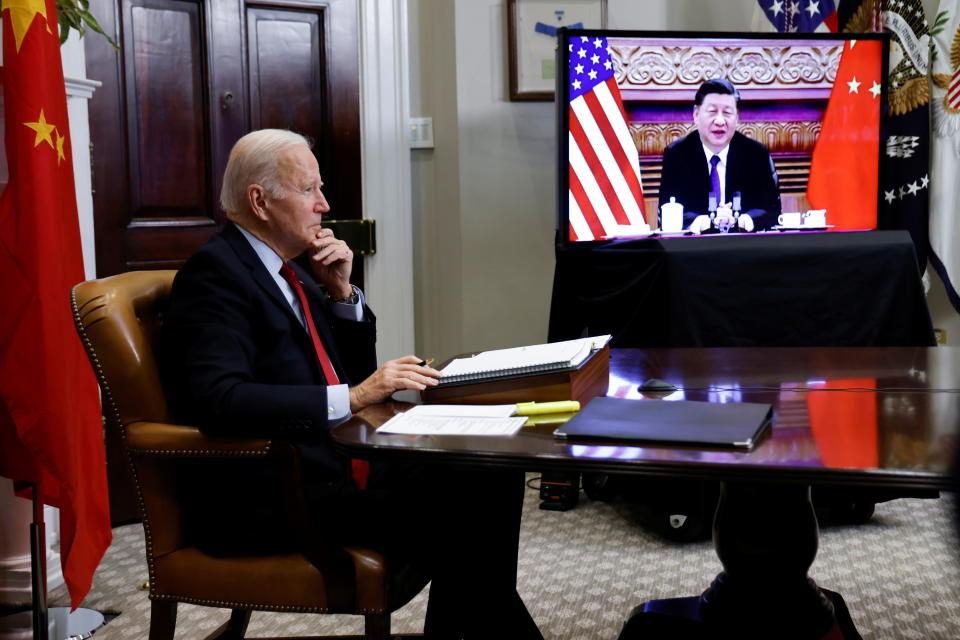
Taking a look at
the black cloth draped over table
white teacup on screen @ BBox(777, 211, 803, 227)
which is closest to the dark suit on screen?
Answer: the black cloth draped over table

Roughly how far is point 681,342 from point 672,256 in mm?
279

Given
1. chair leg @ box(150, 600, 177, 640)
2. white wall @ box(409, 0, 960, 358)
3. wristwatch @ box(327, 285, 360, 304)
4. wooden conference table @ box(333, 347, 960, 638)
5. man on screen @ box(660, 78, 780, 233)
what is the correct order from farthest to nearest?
white wall @ box(409, 0, 960, 358) → man on screen @ box(660, 78, 780, 233) → wristwatch @ box(327, 285, 360, 304) → chair leg @ box(150, 600, 177, 640) → wooden conference table @ box(333, 347, 960, 638)

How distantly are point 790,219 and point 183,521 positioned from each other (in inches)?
101

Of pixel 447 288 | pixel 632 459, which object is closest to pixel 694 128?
pixel 447 288

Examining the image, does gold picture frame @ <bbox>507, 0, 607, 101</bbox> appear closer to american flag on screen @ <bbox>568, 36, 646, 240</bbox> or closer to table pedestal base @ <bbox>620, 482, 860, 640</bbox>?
american flag on screen @ <bbox>568, 36, 646, 240</bbox>

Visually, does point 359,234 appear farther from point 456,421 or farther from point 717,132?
point 456,421

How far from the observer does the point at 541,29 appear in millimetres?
3850

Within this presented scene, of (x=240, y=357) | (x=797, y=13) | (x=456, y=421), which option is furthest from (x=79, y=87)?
(x=797, y=13)

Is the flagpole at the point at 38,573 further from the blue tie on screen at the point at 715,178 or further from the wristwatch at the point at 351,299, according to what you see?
the blue tie on screen at the point at 715,178

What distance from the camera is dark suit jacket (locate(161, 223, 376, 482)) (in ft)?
5.19

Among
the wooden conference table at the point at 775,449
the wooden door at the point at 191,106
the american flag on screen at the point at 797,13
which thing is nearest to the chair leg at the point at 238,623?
the wooden conference table at the point at 775,449

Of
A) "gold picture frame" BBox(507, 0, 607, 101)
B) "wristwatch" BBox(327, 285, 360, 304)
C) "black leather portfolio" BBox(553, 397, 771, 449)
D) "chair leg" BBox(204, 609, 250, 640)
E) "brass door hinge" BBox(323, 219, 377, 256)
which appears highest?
"gold picture frame" BBox(507, 0, 607, 101)

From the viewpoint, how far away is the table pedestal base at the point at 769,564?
1781mm

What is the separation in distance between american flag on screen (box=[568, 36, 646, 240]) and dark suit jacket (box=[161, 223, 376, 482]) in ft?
5.68
